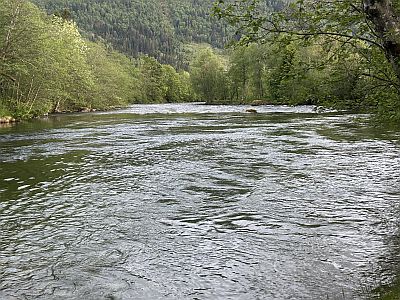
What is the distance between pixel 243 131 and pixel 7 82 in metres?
31.6

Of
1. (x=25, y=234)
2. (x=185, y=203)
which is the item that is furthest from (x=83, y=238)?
(x=185, y=203)

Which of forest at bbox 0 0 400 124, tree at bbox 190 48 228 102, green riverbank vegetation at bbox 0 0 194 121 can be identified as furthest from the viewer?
tree at bbox 190 48 228 102

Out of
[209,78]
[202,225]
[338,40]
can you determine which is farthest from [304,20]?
[209,78]

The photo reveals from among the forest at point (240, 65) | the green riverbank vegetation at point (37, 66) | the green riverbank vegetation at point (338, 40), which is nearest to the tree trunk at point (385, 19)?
the green riverbank vegetation at point (338, 40)

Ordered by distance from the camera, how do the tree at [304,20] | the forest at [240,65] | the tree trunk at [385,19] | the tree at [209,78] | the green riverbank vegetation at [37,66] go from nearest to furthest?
the tree trunk at [385,19] < the tree at [304,20] < the forest at [240,65] < the green riverbank vegetation at [37,66] < the tree at [209,78]

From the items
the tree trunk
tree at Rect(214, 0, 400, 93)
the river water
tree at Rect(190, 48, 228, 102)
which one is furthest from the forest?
the river water

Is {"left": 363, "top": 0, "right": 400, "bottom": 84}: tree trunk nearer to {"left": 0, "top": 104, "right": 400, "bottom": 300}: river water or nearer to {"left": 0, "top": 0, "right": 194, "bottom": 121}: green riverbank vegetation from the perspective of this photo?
{"left": 0, "top": 104, "right": 400, "bottom": 300}: river water

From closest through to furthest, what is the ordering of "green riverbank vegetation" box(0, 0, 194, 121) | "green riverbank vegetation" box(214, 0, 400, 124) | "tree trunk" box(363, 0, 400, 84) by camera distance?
"tree trunk" box(363, 0, 400, 84)
"green riverbank vegetation" box(214, 0, 400, 124)
"green riverbank vegetation" box(0, 0, 194, 121)

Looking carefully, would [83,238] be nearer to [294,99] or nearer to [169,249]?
[169,249]

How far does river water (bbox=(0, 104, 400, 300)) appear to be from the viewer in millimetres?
6926

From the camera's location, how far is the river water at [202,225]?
6.93 m

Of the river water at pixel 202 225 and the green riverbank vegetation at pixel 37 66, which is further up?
the green riverbank vegetation at pixel 37 66

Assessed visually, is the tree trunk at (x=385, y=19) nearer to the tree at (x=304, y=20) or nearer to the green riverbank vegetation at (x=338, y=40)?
the green riverbank vegetation at (x=338, y=40)

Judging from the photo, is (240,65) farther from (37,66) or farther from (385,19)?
(385,19)
